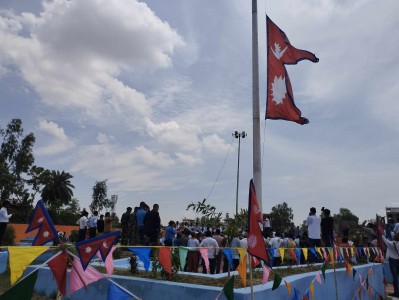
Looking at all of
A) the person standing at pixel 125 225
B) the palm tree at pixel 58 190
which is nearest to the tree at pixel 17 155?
the palm tree at pixel 58 190

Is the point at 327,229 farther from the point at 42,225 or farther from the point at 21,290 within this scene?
the point at 21,290

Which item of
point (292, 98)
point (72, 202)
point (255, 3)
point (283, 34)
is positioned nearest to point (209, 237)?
point (292, 98)

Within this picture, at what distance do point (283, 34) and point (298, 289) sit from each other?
6.56 m

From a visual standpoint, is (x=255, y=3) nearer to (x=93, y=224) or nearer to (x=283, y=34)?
(x=283, y=34)

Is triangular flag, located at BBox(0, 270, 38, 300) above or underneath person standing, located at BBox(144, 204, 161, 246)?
underneath

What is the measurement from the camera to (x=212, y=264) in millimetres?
11320

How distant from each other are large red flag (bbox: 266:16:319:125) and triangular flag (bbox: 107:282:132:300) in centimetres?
592

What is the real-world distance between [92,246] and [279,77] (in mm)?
6970

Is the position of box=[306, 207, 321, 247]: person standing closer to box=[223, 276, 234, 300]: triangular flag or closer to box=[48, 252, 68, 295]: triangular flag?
box=[223, 276, 234, 300]: triangular flag

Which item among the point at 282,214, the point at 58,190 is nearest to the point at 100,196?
the point at 58,190

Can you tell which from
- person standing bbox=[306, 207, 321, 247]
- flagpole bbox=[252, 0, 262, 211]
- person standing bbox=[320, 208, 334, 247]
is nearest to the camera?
flagpole bbox=[252, 0, 262, 211]

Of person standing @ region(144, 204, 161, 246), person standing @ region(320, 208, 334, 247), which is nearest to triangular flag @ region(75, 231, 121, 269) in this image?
person standing @ region(144, 204, 161, 246)

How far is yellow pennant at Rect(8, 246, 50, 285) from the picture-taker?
375 cm

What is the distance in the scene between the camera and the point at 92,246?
164 inches
